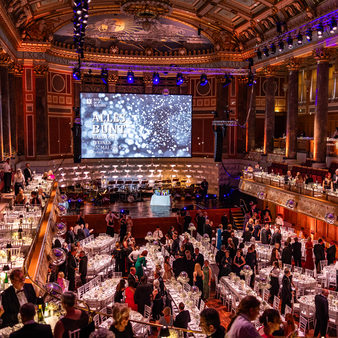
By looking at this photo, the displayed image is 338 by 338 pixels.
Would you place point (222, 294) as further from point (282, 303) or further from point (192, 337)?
point (192, 337)

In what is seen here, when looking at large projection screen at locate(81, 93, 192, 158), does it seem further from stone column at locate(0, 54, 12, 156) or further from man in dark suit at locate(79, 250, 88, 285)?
man in dark suit at locate(79, 250, 88, 285)

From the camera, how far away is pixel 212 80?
82.5 ft

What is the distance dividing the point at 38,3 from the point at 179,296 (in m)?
16.0

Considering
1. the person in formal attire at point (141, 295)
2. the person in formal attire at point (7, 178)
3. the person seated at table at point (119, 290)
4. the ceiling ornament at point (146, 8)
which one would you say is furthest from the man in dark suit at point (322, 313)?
the ceiling ornament at point (146, 8)

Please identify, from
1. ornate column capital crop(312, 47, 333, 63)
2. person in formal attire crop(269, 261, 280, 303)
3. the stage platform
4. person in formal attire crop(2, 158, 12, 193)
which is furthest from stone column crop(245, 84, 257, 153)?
person in formal attire crop(269, 261, 280, 303)

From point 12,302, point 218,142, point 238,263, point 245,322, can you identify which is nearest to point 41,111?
point 218,142

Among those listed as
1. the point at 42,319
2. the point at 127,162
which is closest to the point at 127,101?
the point at 127,162

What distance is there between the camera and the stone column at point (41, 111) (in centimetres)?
2203

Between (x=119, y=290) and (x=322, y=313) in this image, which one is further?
(x=119, y=290)

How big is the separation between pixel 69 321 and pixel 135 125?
68.3 ft

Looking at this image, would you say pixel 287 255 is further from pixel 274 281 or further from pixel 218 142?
pixel 218 142

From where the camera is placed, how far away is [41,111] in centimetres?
2225

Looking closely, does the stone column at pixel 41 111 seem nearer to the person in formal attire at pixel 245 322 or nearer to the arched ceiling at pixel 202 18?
the arched ceiling at pixel 202 18

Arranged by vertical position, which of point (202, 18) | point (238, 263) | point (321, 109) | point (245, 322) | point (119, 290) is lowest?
point (238, 263)
